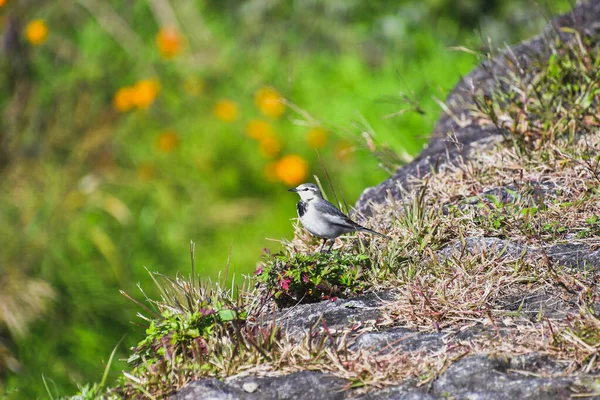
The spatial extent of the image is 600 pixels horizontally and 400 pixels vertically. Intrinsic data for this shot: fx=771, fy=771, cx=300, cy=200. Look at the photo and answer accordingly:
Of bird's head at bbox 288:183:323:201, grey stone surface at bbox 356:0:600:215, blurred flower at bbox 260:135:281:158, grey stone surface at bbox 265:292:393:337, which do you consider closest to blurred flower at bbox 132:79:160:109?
blurred flower at bbox 260:135:281:158

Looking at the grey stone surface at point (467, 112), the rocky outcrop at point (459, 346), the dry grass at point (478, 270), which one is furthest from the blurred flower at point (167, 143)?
the rocky outcrop at point (459, 346)

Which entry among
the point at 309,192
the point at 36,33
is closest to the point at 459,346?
the point at 309,192

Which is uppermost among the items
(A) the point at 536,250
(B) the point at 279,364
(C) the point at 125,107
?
(C) the point at 125,107

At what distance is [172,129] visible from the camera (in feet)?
23.1

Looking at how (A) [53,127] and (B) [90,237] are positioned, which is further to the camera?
(A) [53,127]

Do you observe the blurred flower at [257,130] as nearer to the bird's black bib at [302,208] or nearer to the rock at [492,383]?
the bird's black bib at [302,208]

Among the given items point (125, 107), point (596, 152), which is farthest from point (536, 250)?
point (125, 107)

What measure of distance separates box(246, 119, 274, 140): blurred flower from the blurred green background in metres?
0.03

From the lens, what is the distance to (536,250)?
341 centimetres

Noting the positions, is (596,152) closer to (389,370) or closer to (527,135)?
(527,135)

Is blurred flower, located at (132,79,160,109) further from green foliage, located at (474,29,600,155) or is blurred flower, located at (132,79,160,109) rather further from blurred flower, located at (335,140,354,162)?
green foliage, located at (474,29,600,155)

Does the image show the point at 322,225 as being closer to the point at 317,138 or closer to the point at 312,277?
the point at 312,277

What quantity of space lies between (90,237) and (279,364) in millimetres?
3429

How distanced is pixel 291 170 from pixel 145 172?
124cm
